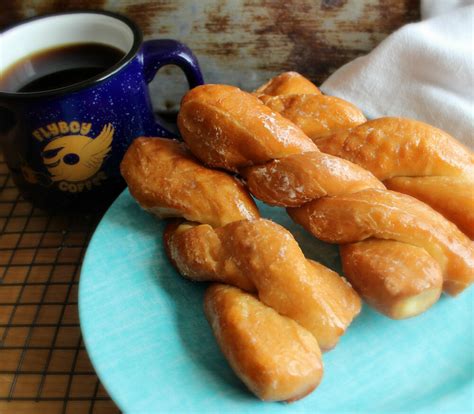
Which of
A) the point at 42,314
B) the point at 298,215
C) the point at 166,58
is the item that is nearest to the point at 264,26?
the point at 166,58

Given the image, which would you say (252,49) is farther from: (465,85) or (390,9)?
(465,85)

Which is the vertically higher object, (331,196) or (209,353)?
(331,196)

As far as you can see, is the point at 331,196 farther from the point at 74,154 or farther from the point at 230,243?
the point at 74,154

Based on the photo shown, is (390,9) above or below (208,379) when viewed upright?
above

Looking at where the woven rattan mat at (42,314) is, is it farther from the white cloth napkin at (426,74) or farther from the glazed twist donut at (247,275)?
the white cloth napkin at (426,74)

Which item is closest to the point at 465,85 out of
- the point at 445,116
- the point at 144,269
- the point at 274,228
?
the point at 445,116

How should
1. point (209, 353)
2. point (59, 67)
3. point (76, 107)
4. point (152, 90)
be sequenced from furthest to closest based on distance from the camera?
point (152, 90), point (59, 67), point (76, 107), point (209, 353)

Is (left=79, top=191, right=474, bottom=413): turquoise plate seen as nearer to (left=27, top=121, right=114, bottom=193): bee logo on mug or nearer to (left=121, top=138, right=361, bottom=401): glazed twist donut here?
(left=121, top=138, right=361, bottom=401): glazed twist donut
